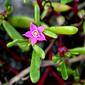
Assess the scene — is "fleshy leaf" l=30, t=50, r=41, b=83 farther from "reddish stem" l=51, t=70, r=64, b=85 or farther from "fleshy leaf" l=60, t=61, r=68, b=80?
"reddish stem" l=51, t=70, r=64, b=85

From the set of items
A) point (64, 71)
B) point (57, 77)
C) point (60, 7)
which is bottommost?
point (57, 77)

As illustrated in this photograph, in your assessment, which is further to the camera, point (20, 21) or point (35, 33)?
point (20, 21)

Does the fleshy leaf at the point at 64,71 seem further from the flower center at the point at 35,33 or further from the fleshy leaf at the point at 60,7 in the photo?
the fleshy leaf at the point at 60,7

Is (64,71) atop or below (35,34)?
below

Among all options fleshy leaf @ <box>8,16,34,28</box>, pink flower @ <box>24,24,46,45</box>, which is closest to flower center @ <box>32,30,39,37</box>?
pink flower @ <box>24,24,46,45</box>

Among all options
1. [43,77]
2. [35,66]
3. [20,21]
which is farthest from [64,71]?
[20,21]

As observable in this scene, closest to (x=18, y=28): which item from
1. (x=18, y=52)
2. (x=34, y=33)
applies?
(x=18, y=52)

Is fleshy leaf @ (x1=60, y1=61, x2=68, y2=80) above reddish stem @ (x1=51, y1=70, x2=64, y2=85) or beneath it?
above

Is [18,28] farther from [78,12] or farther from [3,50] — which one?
[78,12]

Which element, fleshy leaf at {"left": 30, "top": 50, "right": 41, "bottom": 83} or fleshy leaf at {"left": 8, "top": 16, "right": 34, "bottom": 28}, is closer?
fleshy leaf at {"left": 30, "top": 50, "right": 41, "bottom": 83}

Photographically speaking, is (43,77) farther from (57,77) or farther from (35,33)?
(35,33)

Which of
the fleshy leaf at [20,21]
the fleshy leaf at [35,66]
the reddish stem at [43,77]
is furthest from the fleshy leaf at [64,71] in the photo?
the fleshy leaf at [20,21]
